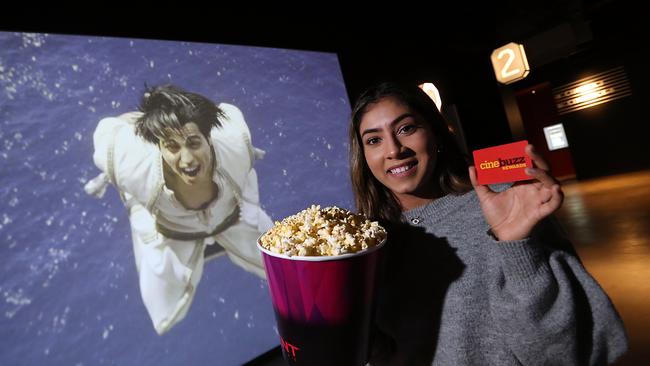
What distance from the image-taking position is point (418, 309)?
2.41 ft

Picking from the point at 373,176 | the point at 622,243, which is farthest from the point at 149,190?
the point at 622,243

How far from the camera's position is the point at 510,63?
5.05m

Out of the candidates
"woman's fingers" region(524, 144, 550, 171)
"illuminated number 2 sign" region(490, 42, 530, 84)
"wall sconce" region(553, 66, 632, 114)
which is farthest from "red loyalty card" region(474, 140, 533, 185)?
"wall sconce" region(553, 66, 632, 114)

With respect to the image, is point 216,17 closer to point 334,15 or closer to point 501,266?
point 334,15

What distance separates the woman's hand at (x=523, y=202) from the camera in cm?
59

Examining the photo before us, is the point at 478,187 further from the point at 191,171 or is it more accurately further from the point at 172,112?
the point at 172,112

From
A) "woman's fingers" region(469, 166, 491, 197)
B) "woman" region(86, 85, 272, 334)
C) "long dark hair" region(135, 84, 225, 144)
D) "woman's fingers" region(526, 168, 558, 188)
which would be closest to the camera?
"woman's fingers" region(526, 168, 558, 188)

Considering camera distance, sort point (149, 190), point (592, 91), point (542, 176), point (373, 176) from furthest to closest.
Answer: point (592, 91)
point (149, 190)
point (373, 176)
point (542, 176)

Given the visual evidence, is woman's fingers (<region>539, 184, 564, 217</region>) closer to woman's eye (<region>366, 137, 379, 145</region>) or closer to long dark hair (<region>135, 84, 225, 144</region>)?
woman's eye (<region>366, 137, 379, 145</region>)

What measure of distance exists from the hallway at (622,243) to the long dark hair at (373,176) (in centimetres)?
183

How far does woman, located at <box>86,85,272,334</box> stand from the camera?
1.61 meters

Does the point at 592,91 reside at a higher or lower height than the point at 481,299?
higher

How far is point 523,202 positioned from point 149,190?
66.0 inches

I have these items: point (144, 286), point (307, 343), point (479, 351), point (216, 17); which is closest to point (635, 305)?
point (479, 351)
